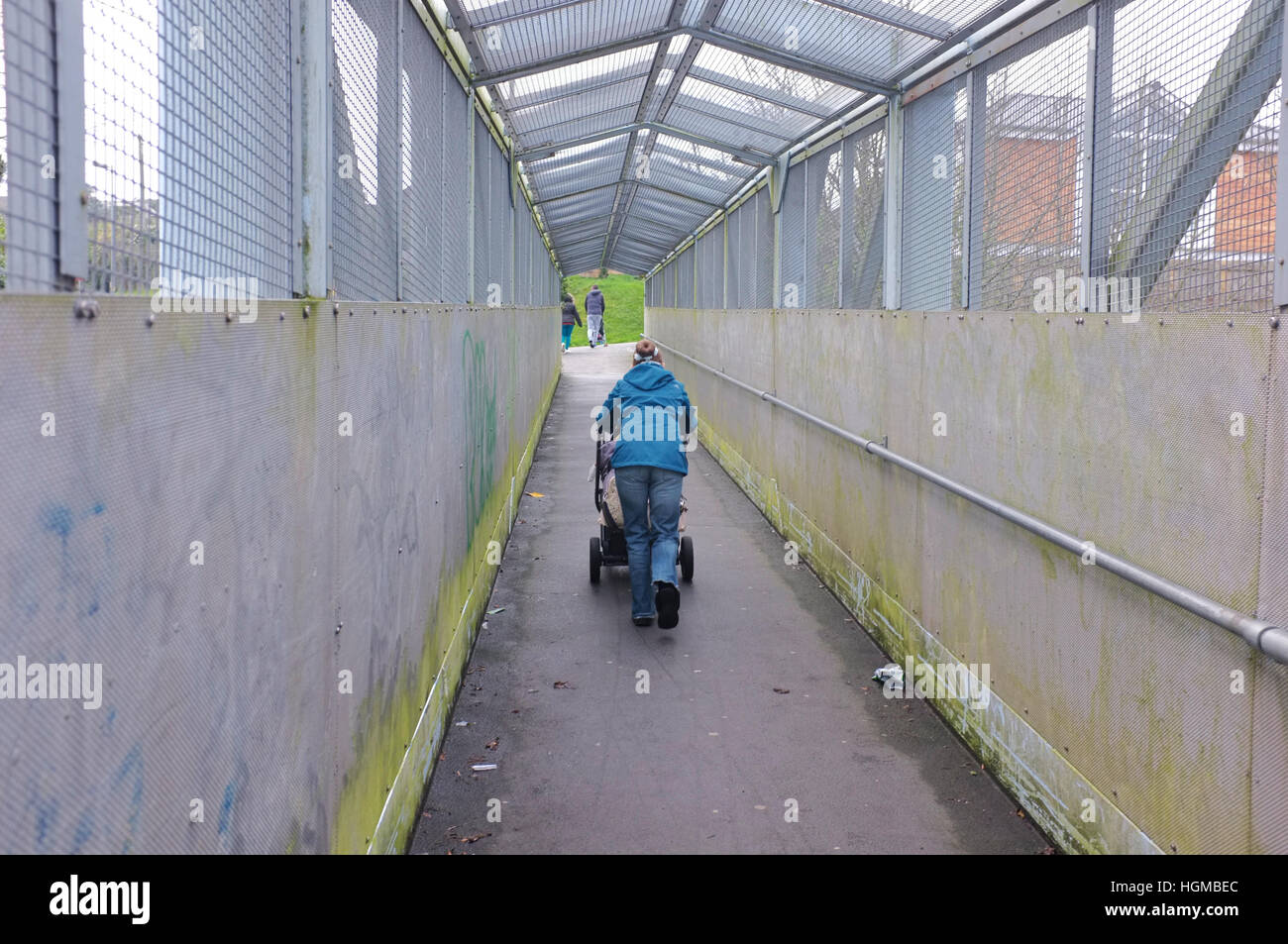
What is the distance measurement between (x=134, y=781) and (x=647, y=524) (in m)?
6.42

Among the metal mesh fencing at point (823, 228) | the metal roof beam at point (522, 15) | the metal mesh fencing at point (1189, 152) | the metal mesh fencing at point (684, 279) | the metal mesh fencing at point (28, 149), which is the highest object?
the metal mesh fencing at point (684, 279)

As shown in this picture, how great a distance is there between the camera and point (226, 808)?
256 centimetres

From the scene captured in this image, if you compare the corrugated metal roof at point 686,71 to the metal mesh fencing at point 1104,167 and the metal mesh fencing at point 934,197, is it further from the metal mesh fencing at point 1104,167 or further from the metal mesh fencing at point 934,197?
the metal mesh fencing at point 1104,167

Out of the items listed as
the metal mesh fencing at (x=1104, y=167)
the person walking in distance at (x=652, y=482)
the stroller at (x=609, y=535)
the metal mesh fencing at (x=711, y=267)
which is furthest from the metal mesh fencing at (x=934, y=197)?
the metal mesh fencing at (x=711, y=267)

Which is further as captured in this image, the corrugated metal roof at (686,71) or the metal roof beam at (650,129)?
the metal roof beam at (650,129)

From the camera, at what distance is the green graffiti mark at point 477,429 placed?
7.67m

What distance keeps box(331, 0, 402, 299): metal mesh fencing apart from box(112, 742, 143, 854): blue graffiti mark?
224cm

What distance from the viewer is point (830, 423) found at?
9.52 metres

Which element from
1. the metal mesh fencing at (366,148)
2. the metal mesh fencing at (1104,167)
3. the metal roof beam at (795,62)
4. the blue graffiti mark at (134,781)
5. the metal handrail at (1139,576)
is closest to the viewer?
the blue graffiti mark at (134,781)

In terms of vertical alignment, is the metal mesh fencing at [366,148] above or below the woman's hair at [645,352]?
above

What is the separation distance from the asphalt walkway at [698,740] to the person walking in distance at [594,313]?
32.0m

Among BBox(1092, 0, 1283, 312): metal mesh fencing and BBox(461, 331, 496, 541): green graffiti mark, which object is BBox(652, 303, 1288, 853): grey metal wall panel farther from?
BBox(461, 331, 496, 541): green graffiti mark
